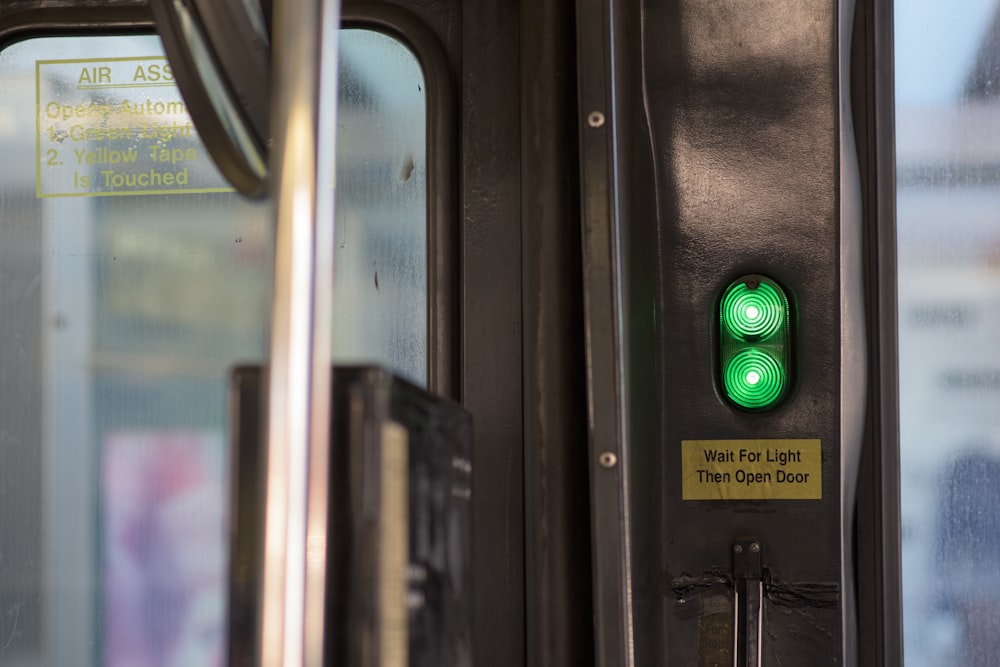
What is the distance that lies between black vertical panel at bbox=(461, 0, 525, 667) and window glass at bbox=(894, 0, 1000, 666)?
555 mm

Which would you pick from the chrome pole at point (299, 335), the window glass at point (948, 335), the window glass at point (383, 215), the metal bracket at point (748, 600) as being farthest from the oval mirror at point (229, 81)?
the window glass at point (948, 335)

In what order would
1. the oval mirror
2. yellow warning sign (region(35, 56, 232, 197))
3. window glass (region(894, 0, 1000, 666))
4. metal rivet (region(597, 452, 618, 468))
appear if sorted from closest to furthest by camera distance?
the oval mirror < metal rivet (region(597, 452, 618, 468)) < window glass (region(894, 0, 1000, 666)) < yellow warning sign (region(35, 56, 232, 197))

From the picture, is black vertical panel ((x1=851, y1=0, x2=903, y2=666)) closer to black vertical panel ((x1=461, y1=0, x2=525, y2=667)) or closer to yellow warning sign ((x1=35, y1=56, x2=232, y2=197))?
black vertical panel ((x1=461, y1=0, x2=525, y2=667))

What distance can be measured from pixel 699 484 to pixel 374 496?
0.93 meters

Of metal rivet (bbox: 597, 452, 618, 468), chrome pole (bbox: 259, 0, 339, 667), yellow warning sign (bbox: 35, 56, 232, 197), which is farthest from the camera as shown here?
yellow warning sign (bbox: 35, 56, 232, 197)

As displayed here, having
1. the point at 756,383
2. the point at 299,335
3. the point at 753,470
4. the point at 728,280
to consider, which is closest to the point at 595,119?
the point at 728,280

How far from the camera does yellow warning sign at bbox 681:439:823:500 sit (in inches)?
65.1

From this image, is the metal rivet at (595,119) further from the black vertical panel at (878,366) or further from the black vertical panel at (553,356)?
the black vertical panel at (878,366)

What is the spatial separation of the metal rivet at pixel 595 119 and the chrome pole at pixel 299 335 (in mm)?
812

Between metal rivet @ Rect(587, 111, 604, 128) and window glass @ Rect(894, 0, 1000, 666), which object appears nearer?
metal rivet @ Rect(587, 111, 604, 128)

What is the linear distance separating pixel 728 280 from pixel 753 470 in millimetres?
264

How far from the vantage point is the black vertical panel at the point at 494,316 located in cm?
178

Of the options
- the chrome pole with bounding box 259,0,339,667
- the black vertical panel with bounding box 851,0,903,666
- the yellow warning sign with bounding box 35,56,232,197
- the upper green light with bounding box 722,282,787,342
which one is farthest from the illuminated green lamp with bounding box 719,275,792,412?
the chrome pole with bounding box 259,0,339,667

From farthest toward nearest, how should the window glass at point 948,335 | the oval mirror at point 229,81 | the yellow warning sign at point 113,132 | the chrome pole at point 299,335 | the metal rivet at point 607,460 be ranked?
1. the yellow warning sign at point 113,132
2. the window glass at point 948,335
3. the metal rivet at point 607,460
4. the oval mirror at point 229,81
5. the chrome pole at point 299,335
